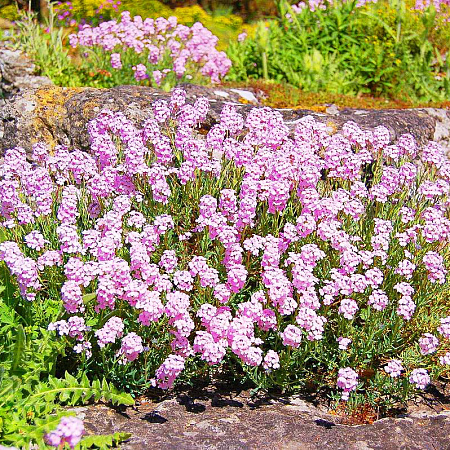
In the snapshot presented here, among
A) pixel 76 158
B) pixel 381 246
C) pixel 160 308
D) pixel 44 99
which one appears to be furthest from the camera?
pixel 44 99

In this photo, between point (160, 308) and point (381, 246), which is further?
point (381, 246)

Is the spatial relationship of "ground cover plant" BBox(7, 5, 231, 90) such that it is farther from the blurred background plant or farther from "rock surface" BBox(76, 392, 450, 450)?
"rock surface" BBox(76, 392, 450, 450)

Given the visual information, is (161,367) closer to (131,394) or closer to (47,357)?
(131,394)

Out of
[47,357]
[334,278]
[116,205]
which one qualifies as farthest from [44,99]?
[334,278]

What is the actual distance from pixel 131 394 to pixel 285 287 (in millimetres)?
1186

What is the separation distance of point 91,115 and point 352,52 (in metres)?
4.76

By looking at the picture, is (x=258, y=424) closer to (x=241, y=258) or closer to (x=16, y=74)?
(x=241, y=258)

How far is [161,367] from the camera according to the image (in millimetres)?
3750

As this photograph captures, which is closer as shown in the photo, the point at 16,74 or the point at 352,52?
the point at 16,74

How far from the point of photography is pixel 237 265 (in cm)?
402

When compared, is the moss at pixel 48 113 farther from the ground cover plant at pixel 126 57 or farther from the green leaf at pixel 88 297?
the green leaf at pixel 88 297

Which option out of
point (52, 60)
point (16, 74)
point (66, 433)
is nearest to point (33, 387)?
point (66, 433)

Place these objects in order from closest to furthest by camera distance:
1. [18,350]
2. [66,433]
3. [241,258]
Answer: [66,433] < [18,350] < [241,258]

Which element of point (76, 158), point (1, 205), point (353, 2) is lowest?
point (1, 205)
